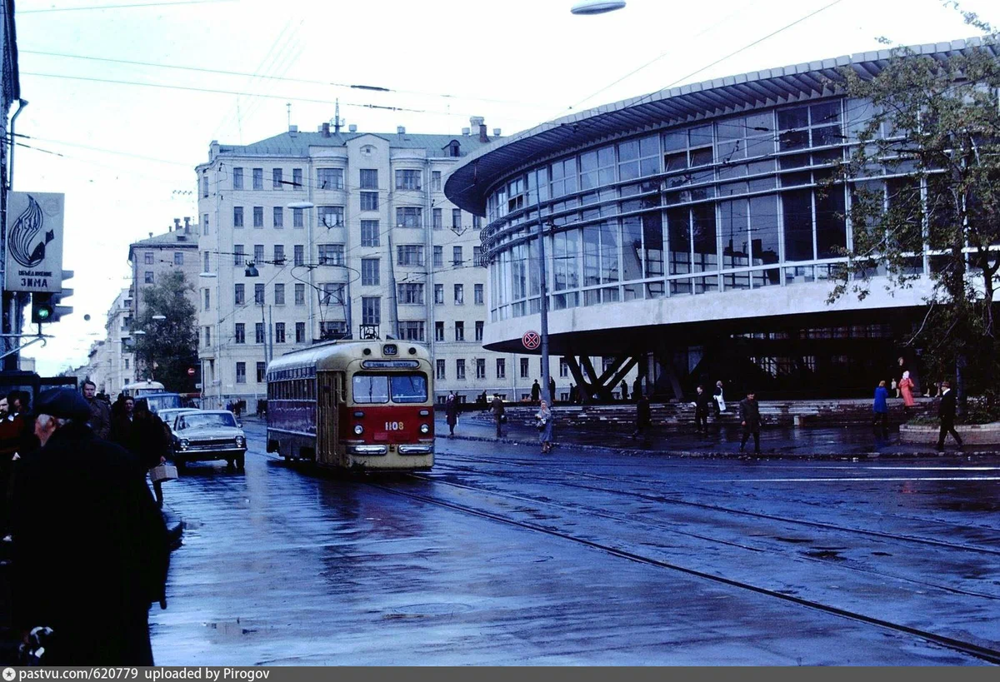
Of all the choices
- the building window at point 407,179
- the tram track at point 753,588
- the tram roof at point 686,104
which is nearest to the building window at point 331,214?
the building window at point 407,179

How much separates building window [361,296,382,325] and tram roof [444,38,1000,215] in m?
38.0

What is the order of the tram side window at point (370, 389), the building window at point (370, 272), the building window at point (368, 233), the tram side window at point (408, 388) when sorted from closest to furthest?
the tram side window at point (370, 389) → the tram side window at point (408, 388) → the building window at point (370, 272) → the building window at point (368, 233)

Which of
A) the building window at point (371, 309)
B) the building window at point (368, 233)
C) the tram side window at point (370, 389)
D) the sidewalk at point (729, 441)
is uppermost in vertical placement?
the building window at point (368, 233)

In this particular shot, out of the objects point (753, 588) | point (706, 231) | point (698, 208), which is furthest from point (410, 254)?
point (753, 588)

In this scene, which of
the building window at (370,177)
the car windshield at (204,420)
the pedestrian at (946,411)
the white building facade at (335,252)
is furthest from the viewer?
the white building facade at (335,252)

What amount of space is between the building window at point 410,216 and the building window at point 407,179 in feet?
5.39

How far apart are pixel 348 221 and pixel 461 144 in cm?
1337

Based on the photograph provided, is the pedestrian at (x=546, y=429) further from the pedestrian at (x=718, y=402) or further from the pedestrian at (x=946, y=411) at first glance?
the pedestrian at (x=946, y=411)

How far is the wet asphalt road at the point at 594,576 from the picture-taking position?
8.50 m

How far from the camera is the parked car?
1297 inches

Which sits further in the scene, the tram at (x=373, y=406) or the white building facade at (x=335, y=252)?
the white building facade at (x=335, y=252)

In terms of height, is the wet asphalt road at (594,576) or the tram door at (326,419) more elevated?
the tram door at (326,419)

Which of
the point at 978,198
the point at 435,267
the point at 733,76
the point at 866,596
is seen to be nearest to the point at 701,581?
the point at 866,596

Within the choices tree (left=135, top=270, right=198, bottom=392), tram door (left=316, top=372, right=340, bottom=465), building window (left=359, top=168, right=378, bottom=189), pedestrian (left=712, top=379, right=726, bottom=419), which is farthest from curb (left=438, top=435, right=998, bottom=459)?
tree (left=135, top=270, right=198, bottom=392)
